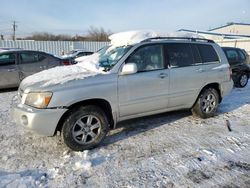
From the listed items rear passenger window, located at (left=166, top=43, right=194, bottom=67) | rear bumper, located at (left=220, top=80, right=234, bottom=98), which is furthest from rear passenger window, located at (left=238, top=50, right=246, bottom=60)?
rear passenger window, located at (left=166, top=43, right=194, bottom=67)

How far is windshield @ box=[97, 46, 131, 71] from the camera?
13.9 feet

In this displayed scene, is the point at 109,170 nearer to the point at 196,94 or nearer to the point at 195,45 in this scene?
the point at 196,94

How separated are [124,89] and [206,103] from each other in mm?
2285

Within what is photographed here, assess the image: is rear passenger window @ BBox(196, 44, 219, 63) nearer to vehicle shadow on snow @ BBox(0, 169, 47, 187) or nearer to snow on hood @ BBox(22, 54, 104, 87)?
snow on hood @ BBox(22, 54, 104, 87)

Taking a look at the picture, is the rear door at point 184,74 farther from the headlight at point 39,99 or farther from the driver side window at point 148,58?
the headlight at point 39,99

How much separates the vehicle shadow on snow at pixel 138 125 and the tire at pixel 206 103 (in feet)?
1.37

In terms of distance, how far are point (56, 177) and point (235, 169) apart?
2.39 m

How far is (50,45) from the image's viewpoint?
24.6m

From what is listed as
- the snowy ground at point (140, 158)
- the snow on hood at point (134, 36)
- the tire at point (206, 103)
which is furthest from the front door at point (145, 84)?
the tire at point (206, 103)

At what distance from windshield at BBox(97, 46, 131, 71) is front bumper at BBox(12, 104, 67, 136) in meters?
1.11

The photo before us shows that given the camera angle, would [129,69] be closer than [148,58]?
Yes

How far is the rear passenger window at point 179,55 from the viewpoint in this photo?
4.80 metres

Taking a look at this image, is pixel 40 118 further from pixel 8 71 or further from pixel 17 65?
pixel 17 65

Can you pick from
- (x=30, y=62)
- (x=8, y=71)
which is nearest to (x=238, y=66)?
(x=30, y=62)
